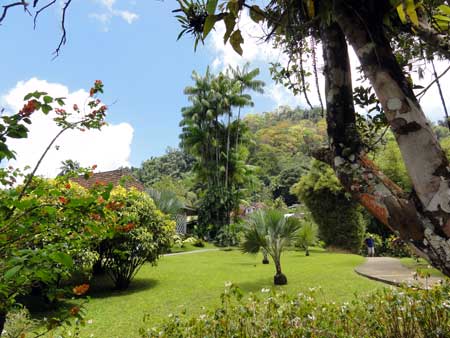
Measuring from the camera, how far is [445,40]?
5.16 feet

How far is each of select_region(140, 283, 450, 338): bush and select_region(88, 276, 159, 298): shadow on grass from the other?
5413 millimetres

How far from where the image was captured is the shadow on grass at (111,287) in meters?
7.16

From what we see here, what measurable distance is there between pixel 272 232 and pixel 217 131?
14868 millimetres

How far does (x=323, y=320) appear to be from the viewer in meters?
2.27

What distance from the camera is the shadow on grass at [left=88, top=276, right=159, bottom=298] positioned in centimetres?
716

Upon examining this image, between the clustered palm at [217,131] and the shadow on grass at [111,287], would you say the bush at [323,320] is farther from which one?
the clustered palm at [217,131]

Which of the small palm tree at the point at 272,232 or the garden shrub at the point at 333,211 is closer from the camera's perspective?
the small palm tree at the point at 272,232

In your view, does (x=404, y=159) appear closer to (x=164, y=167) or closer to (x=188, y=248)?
(x=188, y=248)

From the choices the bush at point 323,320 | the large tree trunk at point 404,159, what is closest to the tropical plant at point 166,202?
the bush at point 323,320

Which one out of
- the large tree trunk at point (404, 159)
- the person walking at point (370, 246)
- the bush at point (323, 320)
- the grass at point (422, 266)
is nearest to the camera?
the large tree trunk at point (404, 159)

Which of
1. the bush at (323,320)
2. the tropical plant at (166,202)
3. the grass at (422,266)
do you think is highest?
the tropical plant at (166,202)

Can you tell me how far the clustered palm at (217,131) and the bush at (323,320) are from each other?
708 inches

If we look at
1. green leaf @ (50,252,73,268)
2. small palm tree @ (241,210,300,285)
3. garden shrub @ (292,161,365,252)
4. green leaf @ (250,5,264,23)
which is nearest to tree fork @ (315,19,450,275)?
green leaf @ (250,5,264,23)

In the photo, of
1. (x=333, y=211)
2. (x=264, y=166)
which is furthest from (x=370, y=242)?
(x=264, y=166)
